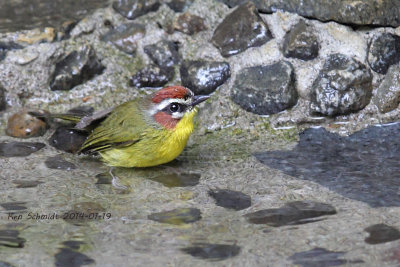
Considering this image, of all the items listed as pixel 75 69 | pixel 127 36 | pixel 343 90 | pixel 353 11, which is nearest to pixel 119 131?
pixel 75 69

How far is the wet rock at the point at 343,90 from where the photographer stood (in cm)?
509

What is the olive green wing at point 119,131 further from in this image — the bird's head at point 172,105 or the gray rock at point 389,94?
the gray rock at point 389,94

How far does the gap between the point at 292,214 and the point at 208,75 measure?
2.02m

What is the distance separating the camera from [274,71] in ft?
17.3

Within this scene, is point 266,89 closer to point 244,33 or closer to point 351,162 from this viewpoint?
point 244,33

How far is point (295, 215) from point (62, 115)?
243 centimetres

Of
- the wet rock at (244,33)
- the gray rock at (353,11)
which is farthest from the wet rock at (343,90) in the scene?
the wet rock at (244,33)

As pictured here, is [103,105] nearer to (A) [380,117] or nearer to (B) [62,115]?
(B) [62,115]

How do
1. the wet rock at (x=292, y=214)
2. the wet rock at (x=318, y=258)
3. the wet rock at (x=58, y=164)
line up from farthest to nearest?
the wet rock at (x=58, y=164)
the wet rock at (x=292, y=214)
the wet rock at (x=318, y=258)

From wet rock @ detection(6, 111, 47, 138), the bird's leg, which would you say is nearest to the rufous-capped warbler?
the bird's leg

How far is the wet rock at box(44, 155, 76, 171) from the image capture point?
4.76m

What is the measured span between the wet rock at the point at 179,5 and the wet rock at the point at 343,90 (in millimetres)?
1513

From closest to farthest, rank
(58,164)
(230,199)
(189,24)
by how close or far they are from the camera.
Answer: (230,199) → (58,164) → (189,24)

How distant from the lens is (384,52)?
5176 millimetres
